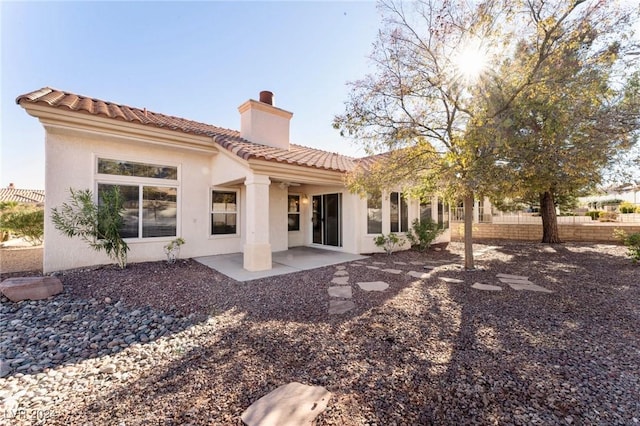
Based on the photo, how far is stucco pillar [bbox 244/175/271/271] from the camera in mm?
7797

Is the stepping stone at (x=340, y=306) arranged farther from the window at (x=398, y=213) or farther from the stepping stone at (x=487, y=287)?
the window at (x=398, y=213)

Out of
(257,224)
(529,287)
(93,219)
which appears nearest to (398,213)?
(529,287)

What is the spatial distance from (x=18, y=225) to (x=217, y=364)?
14401 millimetres

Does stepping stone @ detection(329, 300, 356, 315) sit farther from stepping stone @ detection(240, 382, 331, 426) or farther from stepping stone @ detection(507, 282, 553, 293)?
stepping stone @ detection(507, 282, 553, 293)

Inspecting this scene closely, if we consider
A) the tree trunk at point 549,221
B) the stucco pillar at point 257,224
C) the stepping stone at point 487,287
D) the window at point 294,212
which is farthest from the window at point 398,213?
the tree trunk at point 549,221

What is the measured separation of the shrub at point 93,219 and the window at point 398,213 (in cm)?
988

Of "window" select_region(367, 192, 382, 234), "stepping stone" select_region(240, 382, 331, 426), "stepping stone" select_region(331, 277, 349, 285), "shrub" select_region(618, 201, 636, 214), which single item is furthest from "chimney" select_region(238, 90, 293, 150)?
"shrub" select_region(618, 201, 636, 214)

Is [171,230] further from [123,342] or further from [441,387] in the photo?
[441,387]

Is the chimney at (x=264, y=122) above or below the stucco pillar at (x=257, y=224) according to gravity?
above

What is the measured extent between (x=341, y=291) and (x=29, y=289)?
21.7 ft

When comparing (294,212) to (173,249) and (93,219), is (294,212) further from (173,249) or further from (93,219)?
(93,219)

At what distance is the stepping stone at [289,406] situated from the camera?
90.8 inches

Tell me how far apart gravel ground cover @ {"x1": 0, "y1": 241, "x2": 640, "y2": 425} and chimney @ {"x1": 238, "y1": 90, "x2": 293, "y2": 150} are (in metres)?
7.04

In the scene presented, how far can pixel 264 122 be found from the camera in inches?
452
